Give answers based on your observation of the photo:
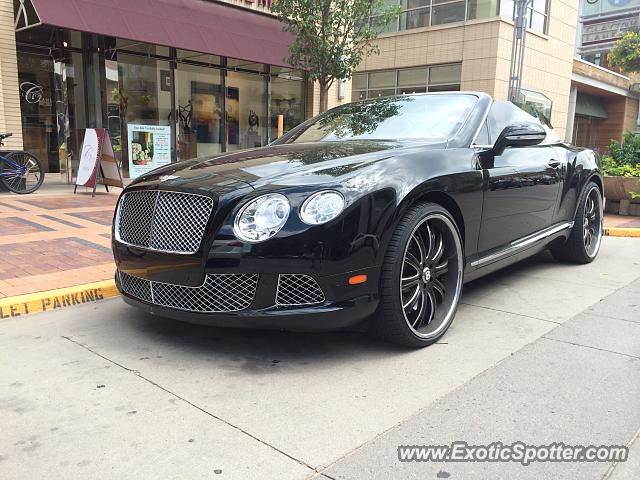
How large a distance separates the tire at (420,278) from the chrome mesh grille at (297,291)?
41 centimetres

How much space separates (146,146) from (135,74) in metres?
2.22

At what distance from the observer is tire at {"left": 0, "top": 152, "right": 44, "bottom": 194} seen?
9633 millimetres

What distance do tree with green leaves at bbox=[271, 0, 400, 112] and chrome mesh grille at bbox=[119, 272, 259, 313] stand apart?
8.61 meters

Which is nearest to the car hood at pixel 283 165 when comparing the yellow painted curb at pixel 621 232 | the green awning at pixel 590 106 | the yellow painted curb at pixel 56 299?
the yellow painted curb at pixel 56 299

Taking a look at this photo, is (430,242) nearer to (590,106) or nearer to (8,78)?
(8,78)

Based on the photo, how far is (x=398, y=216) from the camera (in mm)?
3250

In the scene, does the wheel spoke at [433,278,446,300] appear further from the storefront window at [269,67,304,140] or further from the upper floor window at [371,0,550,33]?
the upper floor window at [371,0,550,33]

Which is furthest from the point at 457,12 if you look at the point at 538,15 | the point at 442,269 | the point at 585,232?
the point at 442,269

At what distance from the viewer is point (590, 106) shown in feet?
103

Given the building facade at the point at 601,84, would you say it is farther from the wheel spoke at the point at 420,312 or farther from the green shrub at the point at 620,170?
the wheel spoke at the point at 420,312

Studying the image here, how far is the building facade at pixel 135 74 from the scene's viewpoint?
34.3 feet

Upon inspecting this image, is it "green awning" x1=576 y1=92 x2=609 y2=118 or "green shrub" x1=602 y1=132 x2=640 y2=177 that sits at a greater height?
"green awning" x1=576 y1=92 x2=609 y2=118

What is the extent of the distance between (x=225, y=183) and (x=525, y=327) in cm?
231

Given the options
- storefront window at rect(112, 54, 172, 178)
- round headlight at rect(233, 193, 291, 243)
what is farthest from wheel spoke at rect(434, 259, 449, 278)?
storefront window at rect(112, 54, 172, 178)
